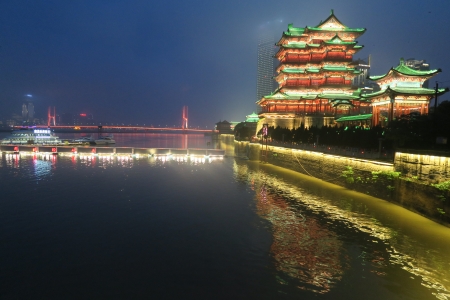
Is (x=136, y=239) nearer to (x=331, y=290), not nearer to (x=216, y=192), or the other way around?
(x=331, y=290)

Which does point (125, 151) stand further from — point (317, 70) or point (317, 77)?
point (317, 70)

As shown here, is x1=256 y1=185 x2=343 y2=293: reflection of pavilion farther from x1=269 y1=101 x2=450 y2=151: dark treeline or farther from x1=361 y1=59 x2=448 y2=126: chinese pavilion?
x1=361 y1=59 x2=448 y2=126: chinese pavilion

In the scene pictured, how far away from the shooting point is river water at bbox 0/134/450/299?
30.1ft

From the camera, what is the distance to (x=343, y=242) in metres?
12.9

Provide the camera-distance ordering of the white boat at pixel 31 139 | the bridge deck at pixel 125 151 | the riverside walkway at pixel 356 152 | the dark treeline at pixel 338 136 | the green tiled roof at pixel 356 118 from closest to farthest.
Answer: the riverside walkway at pixel 356 152
the dark treeline at pixel 338 136
the green tiled roof at pixel 356 118
the bridge deck at pixel 125 151
the white boat at pixel 31 139

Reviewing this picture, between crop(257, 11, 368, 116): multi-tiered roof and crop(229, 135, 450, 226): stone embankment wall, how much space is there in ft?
43.1

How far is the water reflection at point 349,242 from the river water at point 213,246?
0.14 ft

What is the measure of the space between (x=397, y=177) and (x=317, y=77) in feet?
86.4

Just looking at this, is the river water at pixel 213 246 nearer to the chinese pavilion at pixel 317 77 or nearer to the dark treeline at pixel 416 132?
the dark treeline at pixel 416 132

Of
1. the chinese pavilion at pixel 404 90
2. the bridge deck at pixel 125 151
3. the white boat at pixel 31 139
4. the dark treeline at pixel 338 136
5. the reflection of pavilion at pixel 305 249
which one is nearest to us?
the reflection of pavilion at pixel 305 249

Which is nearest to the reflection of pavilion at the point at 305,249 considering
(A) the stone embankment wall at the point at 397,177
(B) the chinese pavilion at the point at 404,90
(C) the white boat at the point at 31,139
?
(A) the stone embankment wall at the point at 397,177

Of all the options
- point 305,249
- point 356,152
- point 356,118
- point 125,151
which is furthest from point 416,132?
point 125,151

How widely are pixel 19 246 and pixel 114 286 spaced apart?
5080 mm

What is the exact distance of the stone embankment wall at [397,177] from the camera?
14890mm
